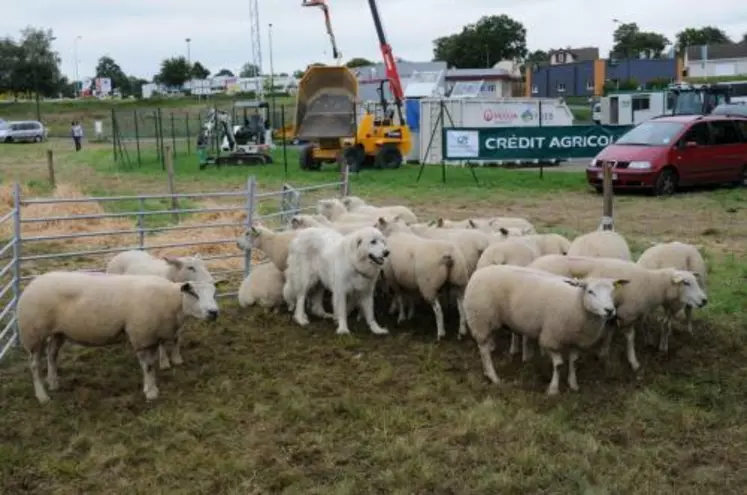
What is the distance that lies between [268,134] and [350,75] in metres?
8.72

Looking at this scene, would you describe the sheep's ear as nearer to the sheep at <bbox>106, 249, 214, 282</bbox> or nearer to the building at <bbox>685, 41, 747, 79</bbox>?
the sheep at <bbox>106, 249, 214, 282</bbox>

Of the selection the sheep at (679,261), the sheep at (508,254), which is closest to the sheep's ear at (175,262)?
the sheep at (508,254)

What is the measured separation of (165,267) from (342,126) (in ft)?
57.8

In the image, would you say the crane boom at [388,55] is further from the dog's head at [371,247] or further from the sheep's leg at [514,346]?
the sheep's leg at [514,346]

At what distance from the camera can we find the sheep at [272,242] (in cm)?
930

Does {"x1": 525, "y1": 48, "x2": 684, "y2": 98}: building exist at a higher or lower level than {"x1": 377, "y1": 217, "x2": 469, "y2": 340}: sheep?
higher

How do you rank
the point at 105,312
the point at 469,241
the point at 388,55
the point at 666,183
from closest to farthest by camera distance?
the point at 105,312 → the point at 469,241 → the point at 666,183 → the point at 388,55

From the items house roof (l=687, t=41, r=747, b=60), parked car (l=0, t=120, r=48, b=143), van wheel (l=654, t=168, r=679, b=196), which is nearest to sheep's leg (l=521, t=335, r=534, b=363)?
van wheel (l=654, t=168, r=679, b=196)

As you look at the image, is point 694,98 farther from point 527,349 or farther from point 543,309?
point 543,309

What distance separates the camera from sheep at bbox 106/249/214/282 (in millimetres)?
7648

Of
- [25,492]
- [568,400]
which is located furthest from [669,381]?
[25,492]

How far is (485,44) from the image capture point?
362ft

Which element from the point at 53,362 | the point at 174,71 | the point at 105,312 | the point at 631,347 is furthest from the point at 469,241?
the point at 174,71

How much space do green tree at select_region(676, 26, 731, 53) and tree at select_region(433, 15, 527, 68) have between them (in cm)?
2428
